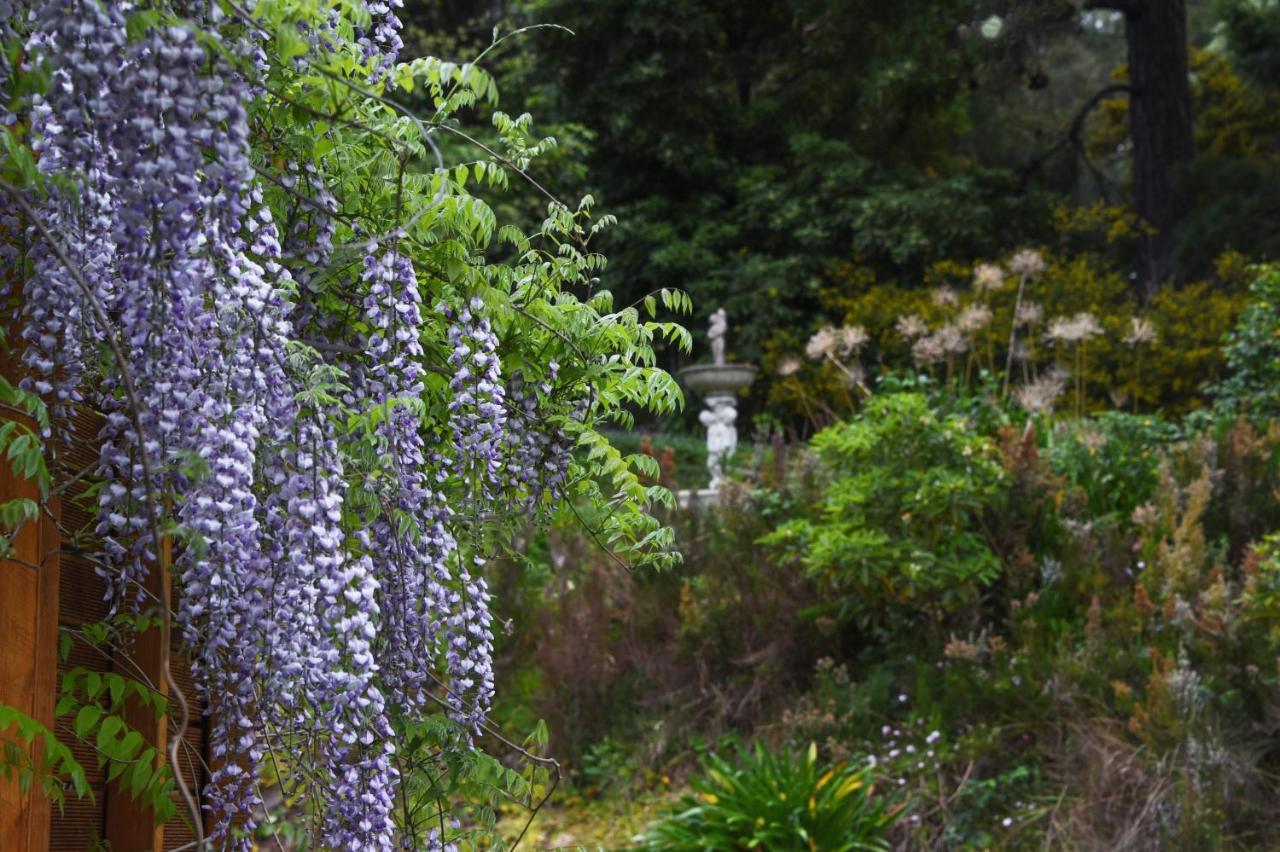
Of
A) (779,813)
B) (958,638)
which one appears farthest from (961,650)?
(779,813)

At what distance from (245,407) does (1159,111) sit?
44.7 feet

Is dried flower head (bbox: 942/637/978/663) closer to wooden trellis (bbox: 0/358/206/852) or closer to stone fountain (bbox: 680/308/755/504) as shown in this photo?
wooden trellis (bbox: 0/358/206/852)

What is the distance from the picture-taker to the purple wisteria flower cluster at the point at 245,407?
1912mm

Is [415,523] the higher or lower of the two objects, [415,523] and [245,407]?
the lower

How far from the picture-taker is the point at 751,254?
559 inches

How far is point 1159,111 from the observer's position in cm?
1404

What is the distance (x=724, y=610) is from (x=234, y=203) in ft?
16.8

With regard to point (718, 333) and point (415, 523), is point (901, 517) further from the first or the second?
point (718, 333)

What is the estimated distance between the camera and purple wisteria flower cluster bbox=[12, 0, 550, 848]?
1912 mm

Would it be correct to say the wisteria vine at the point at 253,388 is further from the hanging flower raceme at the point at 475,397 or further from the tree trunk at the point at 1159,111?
the tree trunk at the point at 1159,111

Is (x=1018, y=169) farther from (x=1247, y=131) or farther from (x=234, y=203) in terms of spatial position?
Result: (x=234, y=203)

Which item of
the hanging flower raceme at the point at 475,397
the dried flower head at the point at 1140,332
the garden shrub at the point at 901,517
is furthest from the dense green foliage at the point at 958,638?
the hanging flower raceme at the point at 475,397

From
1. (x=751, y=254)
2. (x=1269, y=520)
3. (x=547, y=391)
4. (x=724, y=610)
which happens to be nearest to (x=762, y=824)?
(x=724, y=610)

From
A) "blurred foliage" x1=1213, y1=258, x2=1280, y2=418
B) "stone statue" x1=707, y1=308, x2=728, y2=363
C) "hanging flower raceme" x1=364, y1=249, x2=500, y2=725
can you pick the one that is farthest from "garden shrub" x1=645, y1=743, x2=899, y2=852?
"stone statue" x1=707, y1=308, x2=728, y2=363
